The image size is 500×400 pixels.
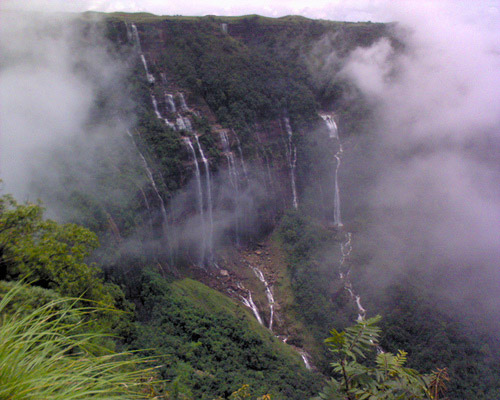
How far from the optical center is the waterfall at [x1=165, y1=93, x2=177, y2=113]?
24.3 metres

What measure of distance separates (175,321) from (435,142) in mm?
26336

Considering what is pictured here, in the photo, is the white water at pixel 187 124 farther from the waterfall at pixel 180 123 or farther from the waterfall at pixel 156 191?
the waterfall at pixel 156 191

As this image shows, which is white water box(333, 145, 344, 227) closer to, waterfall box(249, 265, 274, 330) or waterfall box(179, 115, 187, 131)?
waterfall box(249, 265, 274, 330)

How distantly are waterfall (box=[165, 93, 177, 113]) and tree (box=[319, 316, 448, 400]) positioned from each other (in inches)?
933

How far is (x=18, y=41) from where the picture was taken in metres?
18.9

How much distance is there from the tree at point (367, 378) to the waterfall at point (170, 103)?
933 inches

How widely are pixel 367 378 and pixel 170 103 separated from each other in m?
24.4

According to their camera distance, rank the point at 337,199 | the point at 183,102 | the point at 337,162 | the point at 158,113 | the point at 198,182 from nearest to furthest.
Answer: the point at 198,182 → the point at 158,113 → the point at 183,102 → the point at 337,199 → the point at 337,162

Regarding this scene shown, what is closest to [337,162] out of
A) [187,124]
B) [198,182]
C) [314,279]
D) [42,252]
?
[314,279]

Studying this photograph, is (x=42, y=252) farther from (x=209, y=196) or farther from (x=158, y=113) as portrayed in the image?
(x=158, y=113)

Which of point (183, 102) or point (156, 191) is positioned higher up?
point (183, 102)

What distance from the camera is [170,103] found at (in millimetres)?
24516

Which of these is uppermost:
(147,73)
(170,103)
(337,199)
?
(147,73)

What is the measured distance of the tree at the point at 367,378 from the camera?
8.47ft
